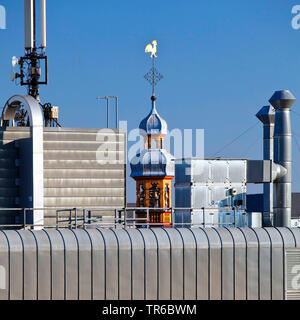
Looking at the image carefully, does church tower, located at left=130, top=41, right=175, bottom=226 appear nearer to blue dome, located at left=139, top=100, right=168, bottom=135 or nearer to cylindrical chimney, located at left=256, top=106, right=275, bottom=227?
blue dome, located at left=139, top=100, right=168, bottom=135

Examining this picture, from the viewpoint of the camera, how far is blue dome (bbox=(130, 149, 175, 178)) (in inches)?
3051

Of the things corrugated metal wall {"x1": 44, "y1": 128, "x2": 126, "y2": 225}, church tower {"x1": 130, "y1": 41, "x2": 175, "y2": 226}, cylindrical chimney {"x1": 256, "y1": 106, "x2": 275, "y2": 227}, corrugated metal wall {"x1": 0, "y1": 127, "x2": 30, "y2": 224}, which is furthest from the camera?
church tower {"x1": 130, "y1": 41, "x2": 175, "y2": 226}

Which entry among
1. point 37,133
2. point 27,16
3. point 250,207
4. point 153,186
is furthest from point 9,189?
point 250,207

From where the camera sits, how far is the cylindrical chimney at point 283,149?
1843 inches

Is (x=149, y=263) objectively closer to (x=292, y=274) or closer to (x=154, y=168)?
(x=292, y=274)

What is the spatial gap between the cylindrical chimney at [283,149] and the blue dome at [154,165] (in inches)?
1177

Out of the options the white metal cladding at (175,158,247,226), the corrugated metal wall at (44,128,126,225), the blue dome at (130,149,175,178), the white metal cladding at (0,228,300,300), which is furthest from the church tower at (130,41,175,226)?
the white metal cladding at (0,228,300,300)

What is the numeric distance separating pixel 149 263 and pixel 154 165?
1898 inches

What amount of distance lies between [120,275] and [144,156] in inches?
Answer: 1935

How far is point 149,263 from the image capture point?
1155 inches

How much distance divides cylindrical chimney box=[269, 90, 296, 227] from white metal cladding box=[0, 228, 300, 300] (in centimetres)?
1623

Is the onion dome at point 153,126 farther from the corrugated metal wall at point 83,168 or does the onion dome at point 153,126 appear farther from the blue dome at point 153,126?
the corrugated metal wall at point 83,168
